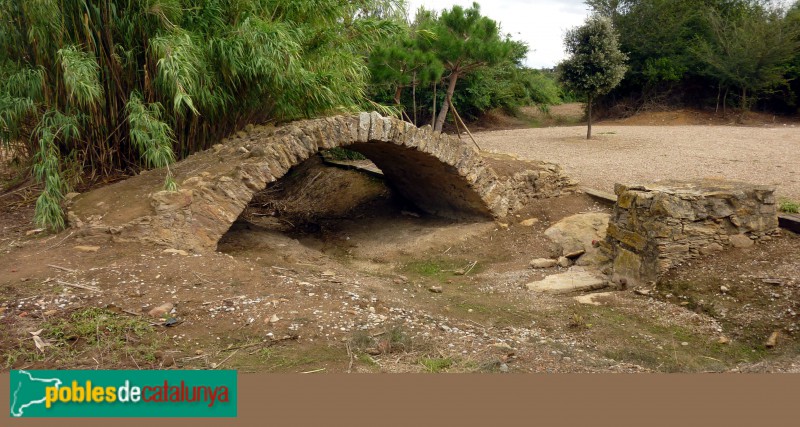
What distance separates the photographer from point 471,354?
396cm

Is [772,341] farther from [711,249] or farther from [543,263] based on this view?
[543,263]

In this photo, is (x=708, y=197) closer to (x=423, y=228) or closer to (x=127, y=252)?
(x=423, y=228)

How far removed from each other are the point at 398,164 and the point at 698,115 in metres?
14.6

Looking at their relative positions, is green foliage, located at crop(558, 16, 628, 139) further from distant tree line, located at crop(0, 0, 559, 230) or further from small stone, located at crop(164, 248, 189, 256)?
small stone, located at crop(164, 248, 189, 256)

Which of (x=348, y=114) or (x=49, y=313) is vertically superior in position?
(x=348, y=114)

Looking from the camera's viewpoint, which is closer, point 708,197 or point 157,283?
point 157,283

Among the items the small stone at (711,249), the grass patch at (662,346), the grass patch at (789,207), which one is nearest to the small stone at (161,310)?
the grass patch at (662,346)

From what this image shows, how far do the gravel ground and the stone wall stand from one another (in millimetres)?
2563

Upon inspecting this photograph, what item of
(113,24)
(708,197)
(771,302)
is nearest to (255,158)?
(113,24)

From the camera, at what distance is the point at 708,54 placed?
1928 centimetres

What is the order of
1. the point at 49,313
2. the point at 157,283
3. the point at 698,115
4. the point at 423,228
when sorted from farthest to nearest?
the point at 698,115 → the point at 423,228 → the point at 157,283 → the point at 49,313

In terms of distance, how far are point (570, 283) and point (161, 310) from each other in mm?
3773

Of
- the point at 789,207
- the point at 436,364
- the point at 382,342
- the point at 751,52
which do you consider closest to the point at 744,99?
the point at 751,52

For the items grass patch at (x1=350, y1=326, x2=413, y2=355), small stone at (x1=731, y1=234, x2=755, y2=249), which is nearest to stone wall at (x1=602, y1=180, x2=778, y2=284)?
small stone at (x1=731, y1=234, x2=755, y2=249)
